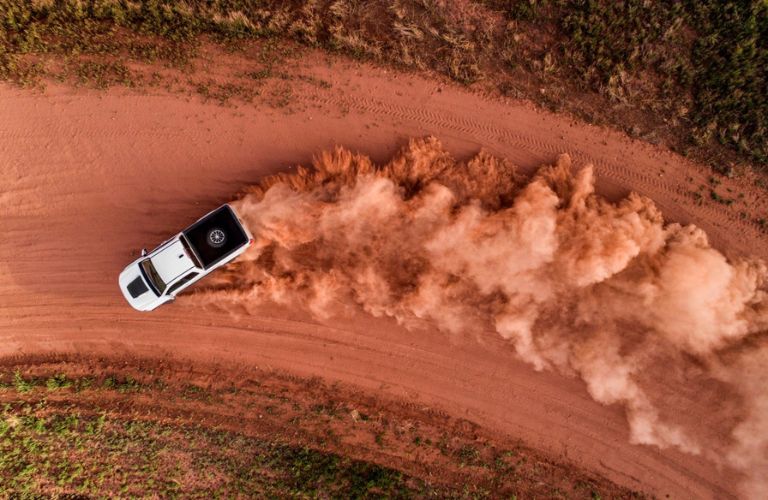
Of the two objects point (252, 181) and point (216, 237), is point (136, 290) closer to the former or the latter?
point (216, 237)

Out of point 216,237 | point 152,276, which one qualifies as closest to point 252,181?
point 216,237

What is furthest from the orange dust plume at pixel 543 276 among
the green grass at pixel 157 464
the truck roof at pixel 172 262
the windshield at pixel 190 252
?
the green grass at pixel 157 464

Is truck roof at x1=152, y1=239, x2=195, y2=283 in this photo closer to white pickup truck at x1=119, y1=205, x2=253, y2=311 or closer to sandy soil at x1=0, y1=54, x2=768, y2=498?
white pickup truck at x1=119, y1=205, x2=253, y2=311

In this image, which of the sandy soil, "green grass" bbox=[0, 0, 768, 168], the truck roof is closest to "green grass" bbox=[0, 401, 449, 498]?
Answer: the sandy soil

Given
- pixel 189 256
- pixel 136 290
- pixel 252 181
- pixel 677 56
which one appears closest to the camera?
pixel 189 256

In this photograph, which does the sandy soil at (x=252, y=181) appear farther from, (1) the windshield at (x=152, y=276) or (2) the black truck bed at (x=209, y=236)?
(2) the black truck bed at (x=209, y=236)

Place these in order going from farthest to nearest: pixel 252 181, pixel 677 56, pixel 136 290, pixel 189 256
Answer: pixel 252 181 → pixel 136 290 → pixel 677 56 → pixel 189 256
